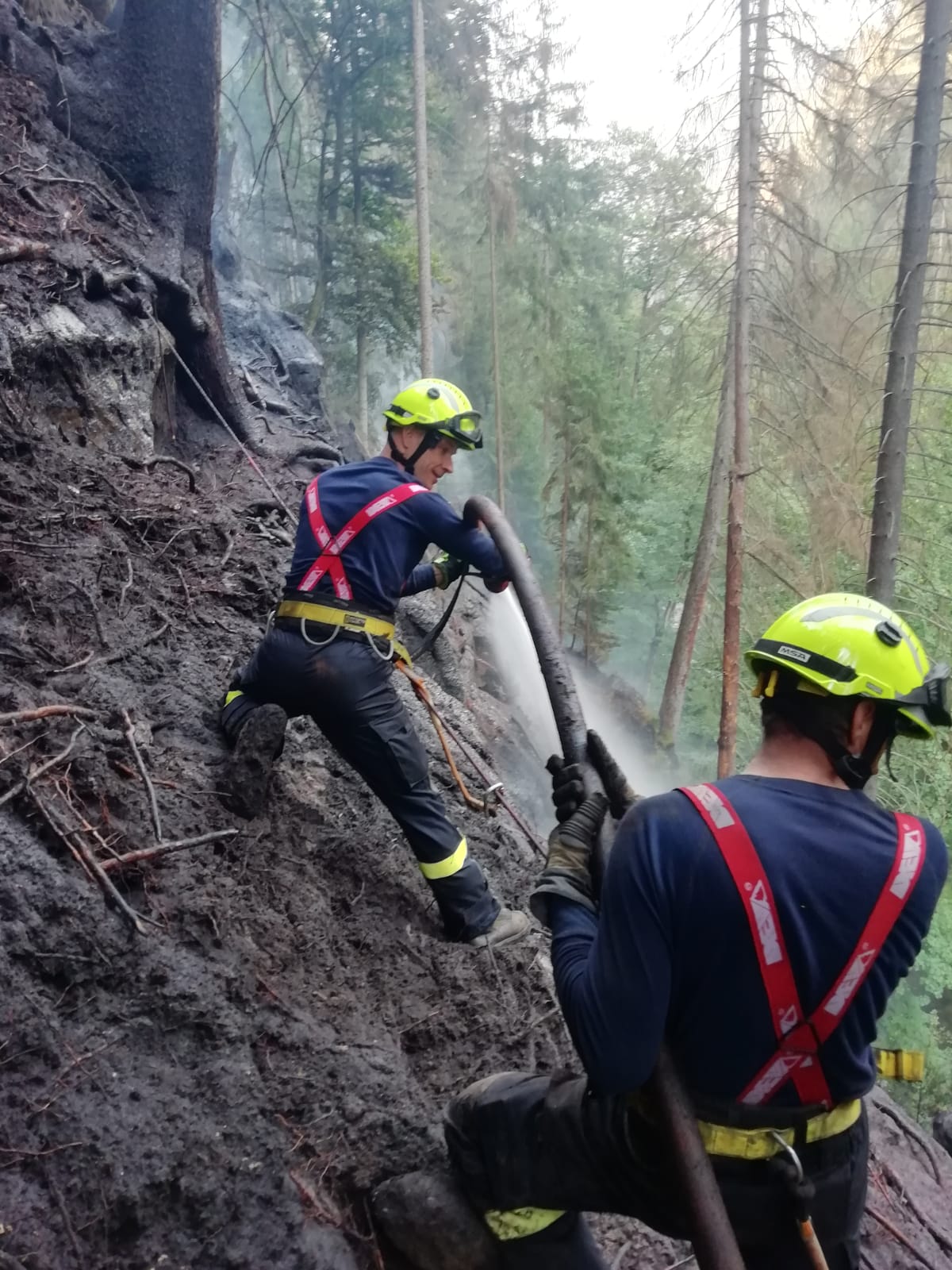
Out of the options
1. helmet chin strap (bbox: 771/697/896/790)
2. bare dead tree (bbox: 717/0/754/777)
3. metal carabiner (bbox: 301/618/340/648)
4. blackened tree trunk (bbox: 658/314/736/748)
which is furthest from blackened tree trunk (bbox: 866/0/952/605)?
helmet chin strap (bbox: 771/697/896/790)

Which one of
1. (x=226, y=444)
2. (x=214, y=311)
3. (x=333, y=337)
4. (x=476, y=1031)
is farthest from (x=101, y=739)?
(x=333, y=337)

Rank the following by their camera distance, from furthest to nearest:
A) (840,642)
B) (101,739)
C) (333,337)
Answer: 1. (333,337)
2. (101,739)
3. (840,642)

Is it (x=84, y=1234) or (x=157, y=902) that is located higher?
(x=157, y=902)

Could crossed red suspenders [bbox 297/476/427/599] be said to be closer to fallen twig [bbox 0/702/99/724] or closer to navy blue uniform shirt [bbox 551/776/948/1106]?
fallen twig [bbox 0/702/99/724]

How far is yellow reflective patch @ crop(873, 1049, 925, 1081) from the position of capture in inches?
82.4

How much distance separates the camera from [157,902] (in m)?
2.85

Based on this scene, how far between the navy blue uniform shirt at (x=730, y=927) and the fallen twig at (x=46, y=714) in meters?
2.13

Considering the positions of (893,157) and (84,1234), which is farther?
(893,157)

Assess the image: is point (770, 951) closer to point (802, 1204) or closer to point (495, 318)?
point (802, 1204)

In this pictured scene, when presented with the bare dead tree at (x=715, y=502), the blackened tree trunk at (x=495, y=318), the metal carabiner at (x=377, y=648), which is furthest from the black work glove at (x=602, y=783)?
the blackened tree trunk at (x=495, y=318)

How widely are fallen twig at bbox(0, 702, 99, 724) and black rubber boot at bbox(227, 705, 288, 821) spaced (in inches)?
24.1

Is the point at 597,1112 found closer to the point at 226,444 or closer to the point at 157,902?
the point at 157,902

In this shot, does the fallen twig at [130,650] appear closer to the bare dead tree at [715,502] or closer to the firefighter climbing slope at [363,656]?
the firefighter climbing slope at [363,656]

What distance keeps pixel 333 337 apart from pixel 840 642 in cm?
2068
